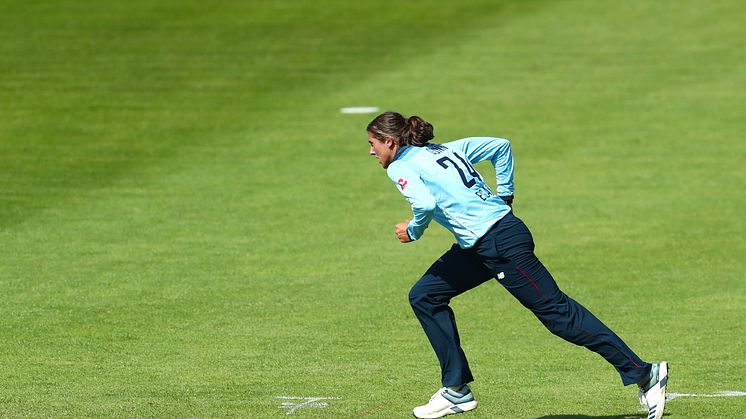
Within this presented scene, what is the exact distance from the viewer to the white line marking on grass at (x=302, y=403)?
30.1 ft

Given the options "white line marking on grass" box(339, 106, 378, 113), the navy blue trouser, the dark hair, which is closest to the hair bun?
the dark hair

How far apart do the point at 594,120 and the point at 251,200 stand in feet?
21.4

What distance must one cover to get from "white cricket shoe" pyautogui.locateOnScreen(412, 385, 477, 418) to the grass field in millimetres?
148

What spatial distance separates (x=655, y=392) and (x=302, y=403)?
2.57 metres

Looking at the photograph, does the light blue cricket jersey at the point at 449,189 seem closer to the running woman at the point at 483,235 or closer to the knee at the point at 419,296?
the running woman at the point at 483,235

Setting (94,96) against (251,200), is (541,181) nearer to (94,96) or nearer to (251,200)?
(251,200)

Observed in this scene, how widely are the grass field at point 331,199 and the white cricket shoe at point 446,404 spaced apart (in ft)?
0.49

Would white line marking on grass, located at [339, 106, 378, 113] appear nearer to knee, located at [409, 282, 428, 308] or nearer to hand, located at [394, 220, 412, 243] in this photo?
knee, located at [409, 282, 428, 308]

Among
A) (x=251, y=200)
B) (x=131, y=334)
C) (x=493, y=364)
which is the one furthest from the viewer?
(x=251, y=200)

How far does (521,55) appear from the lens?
23984 millimetres

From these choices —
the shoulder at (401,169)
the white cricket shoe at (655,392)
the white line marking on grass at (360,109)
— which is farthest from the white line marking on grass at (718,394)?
the white line marking on grass at (360,109)

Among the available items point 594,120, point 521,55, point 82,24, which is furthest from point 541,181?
point 82,24

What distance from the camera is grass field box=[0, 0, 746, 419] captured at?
1021 cm

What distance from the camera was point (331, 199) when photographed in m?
17.1
